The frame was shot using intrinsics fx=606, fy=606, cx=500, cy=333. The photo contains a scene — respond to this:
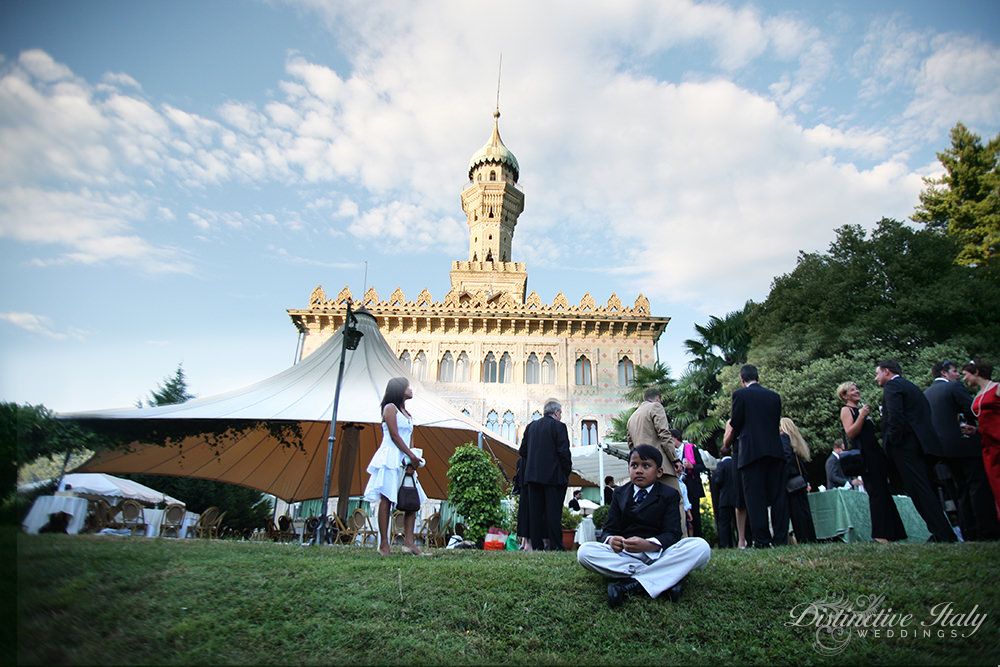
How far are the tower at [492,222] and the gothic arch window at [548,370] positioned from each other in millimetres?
6784

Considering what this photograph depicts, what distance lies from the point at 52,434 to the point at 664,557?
4.00 meters

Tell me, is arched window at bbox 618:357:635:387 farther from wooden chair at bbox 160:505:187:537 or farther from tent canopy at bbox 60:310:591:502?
wooden chair at bbox 160:505:187:537

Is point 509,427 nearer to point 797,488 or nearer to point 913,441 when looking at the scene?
point 797,488

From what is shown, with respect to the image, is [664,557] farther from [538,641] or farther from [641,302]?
[641,302]

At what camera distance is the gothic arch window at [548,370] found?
30.5m

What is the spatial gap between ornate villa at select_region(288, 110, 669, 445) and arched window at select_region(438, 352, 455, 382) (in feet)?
0.17

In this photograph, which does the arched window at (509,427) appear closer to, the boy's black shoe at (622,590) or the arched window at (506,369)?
the arched window at (506,369)

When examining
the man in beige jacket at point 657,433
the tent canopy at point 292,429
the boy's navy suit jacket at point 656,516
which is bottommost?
the boy's navy suit jacket at point 656,516

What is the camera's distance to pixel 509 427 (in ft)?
95.8

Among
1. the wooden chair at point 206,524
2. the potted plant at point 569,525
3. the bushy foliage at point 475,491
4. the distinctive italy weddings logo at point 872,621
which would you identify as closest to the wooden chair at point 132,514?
the wooden chair at point 206,524

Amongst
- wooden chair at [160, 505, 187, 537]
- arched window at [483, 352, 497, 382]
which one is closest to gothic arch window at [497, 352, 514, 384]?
arched window at [483, 352, 497, 382]

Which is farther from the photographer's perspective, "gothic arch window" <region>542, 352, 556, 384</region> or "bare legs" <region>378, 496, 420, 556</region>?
"gothic arch window" <region>542, 352, 556, 384</region>

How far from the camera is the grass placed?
11.1ft

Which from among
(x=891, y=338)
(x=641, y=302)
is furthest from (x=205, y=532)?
(x=641, y=302)
